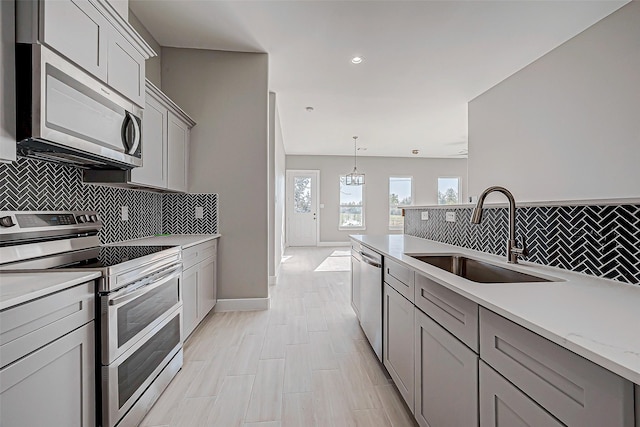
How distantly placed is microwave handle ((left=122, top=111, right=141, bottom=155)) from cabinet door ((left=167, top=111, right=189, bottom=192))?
85 cm

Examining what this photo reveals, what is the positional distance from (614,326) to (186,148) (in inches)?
134

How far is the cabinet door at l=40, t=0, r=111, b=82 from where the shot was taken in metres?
1.27

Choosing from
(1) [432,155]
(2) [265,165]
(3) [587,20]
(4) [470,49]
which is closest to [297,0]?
(2) [265,165]

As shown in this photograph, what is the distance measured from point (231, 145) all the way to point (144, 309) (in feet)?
7.05

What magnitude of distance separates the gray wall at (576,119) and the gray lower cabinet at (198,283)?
11.7 ft

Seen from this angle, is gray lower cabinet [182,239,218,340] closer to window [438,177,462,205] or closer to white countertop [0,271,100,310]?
white countertop [0,271,100,310]

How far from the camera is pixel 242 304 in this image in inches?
134

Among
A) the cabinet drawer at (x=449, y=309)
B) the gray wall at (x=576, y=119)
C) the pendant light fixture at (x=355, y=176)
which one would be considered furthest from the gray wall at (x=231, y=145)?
the pendant light fixture at (x=355, y=176)

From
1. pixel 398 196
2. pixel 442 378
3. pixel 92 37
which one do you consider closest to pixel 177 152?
pixel 92 37

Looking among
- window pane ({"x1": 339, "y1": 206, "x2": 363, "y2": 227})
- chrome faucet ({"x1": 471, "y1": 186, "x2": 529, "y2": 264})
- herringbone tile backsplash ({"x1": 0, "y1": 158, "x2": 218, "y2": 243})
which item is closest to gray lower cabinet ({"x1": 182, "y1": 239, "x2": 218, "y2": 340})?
Result: herringbone tile backsplash ({"x1": 0, "y1": 158, "x2": 218, "y2": 243})

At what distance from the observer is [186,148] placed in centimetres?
324

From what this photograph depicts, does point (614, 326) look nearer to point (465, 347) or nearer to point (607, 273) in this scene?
point (465, 347)

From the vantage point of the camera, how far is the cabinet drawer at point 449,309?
105 cm

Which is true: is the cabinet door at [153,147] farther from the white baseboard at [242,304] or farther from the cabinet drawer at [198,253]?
the white baseboard at [242,304]
